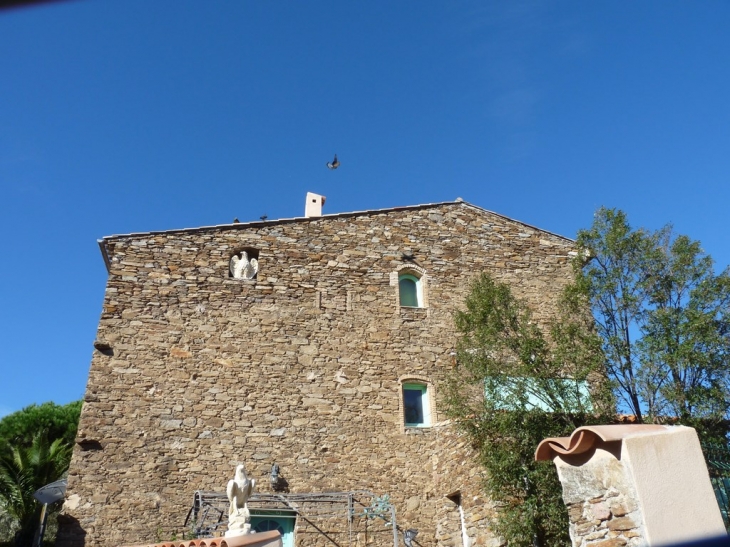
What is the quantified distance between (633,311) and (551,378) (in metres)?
1.90

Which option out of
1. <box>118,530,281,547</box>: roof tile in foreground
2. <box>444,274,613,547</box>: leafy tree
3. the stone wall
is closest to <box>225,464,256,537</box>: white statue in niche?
<box>118,530,281,547</box>: roof tile in foreground

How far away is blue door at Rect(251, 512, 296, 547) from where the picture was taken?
10.9 m

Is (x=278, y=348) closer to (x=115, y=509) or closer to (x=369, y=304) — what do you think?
(x=369, y=304)

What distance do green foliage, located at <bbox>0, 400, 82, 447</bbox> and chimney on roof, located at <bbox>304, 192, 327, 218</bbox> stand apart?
1077 cm

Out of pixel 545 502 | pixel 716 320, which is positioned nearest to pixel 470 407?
pixel 545 502

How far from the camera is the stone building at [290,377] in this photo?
10.9 metres

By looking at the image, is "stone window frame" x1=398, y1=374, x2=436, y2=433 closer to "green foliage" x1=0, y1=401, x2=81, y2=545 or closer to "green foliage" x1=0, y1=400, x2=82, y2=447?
"green foliage" x1=0, y1=401, x2=81, y2=545

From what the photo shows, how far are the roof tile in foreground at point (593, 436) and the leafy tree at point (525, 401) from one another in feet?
11.5

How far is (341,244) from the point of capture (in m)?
14.3

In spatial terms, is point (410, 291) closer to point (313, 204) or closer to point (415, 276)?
point (415, 276)

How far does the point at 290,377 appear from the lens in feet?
40.8

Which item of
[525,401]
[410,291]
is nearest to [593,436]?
[525,401]

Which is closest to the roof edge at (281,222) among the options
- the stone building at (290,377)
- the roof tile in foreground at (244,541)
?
the stone building at (290,377)

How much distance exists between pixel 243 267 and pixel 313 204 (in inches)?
142
